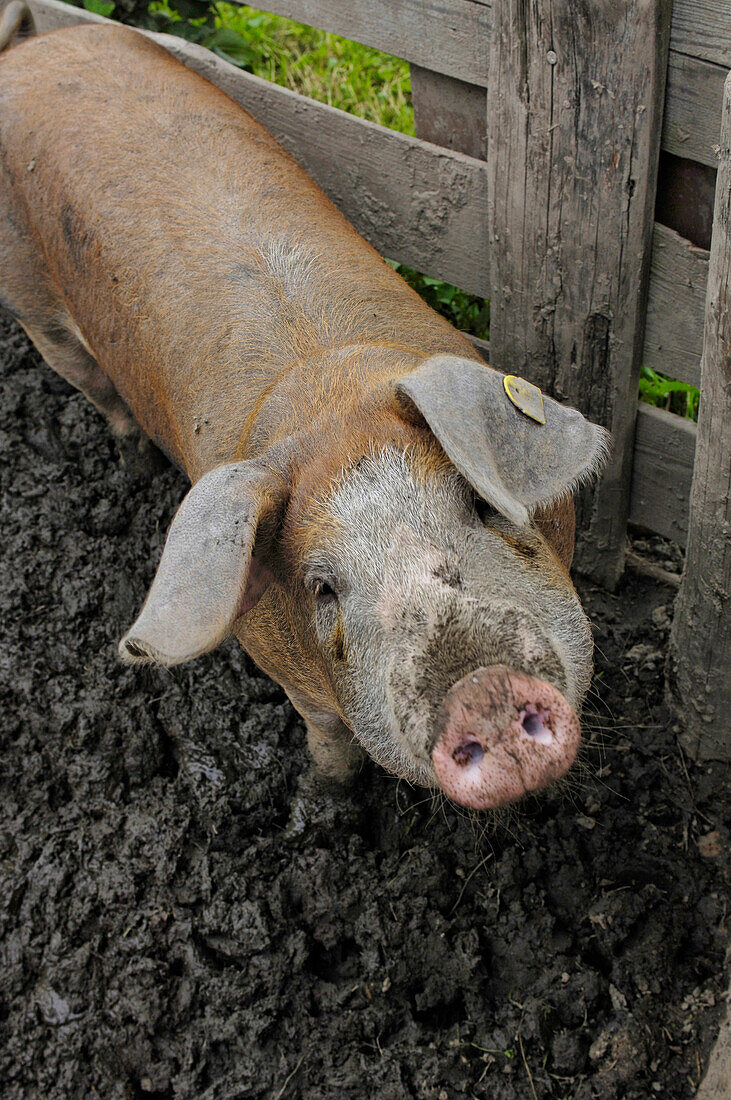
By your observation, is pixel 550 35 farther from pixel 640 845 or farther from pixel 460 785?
pixel 640 845

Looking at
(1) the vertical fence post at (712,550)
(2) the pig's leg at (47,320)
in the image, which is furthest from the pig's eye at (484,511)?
(2) the pig's leg at (47,320)

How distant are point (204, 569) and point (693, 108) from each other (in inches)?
68.8

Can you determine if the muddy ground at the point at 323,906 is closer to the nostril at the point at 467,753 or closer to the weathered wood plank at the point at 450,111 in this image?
the nostril at the point at 467,753

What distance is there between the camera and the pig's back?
308 centimetres

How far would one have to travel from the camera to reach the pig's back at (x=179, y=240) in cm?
308

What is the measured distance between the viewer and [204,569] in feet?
7.58

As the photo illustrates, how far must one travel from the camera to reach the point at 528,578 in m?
2.43

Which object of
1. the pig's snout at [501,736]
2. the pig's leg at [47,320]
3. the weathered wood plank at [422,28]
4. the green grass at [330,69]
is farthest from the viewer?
the green grass at [330,69]

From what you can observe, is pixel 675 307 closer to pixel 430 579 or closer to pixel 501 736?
pixel 430 579

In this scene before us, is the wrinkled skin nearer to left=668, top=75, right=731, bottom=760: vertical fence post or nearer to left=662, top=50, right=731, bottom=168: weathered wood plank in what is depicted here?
left=668, top=75, right=731, bottom=760: vertical fence post

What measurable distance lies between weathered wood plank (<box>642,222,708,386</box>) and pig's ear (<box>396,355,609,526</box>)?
761 millimetres

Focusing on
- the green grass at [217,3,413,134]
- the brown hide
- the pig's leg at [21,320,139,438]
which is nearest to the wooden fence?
the brown hide

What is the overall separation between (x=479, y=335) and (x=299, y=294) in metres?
1.43

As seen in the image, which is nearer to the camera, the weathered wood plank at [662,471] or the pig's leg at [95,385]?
the weathered wood plank at [662,471]
